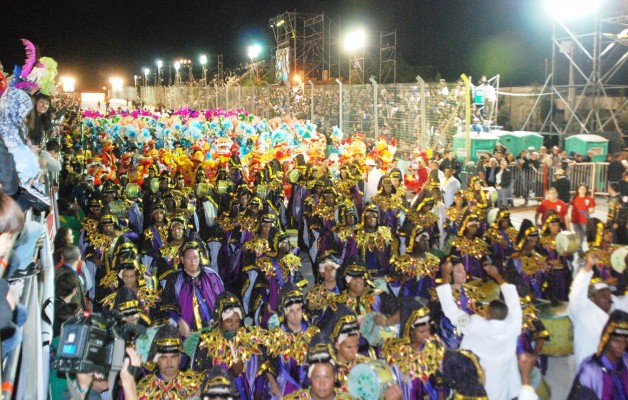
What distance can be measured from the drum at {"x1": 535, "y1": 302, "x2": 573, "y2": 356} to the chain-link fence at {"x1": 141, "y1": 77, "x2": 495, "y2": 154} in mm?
9341

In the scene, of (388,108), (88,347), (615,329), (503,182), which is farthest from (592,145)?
(88,347)

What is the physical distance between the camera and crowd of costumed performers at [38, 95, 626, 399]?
4.41 m

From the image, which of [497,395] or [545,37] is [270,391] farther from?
[545,37]

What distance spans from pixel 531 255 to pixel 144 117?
1813cm

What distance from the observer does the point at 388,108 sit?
1775 centimetres

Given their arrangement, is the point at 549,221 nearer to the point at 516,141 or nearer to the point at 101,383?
the point at 101,383

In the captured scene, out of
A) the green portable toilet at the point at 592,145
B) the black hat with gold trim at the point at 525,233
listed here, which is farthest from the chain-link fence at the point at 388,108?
the black hat with gold trim at the point at 525,233

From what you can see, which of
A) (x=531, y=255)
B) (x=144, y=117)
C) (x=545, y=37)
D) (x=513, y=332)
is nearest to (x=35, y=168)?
(x=513, y=332)

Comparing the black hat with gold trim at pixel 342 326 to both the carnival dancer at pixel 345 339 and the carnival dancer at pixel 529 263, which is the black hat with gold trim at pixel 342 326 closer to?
the carnival dancer at pixel 345 339

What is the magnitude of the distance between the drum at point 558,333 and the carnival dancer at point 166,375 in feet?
12.2

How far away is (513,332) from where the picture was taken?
16.0 ft

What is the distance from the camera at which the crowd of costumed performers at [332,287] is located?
4.41 m

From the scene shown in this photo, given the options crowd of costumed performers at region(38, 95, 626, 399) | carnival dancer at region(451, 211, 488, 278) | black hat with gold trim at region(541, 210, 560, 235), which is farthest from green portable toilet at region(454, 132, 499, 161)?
carnival dancer at region(451, 211, 488, 278)

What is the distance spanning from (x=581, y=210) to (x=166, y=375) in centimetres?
762
